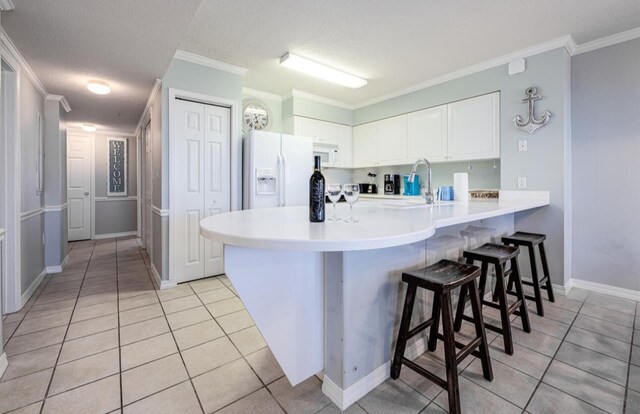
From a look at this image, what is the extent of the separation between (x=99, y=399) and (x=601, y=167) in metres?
4.34

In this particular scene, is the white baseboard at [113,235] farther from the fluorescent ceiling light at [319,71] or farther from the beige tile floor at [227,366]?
the fluorescent ceiling light at [319,71]

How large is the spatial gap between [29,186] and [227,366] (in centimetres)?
292

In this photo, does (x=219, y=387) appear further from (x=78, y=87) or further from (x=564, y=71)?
(x=564, y=71)

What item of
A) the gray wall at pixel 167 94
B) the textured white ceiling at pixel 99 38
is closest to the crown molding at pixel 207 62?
the gray wall at pixel 167 94

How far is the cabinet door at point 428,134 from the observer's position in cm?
382

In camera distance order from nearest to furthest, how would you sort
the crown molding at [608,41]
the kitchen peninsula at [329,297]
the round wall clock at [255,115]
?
1. the kitchen peninsula at [329,297]
2. the crown molding at [608,41]
3. the round wall clock at [255,115]

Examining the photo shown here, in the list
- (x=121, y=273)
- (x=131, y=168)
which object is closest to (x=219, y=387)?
(x=121, y=273)

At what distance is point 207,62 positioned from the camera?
329cm

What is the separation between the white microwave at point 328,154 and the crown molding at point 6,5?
11.1 feet

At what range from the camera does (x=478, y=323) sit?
162 cm

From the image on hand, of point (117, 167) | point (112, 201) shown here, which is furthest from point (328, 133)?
point (112, 201)

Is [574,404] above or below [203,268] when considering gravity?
below

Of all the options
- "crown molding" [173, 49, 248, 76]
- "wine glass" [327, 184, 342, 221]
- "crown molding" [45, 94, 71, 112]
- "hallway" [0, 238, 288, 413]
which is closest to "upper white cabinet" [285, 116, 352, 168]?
"crown molding" [173, 49, 248, 76]

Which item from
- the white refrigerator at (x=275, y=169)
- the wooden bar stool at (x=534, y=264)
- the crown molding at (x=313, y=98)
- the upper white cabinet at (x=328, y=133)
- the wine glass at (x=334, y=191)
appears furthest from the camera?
the upper white cabinet at (x=328, y=133)
